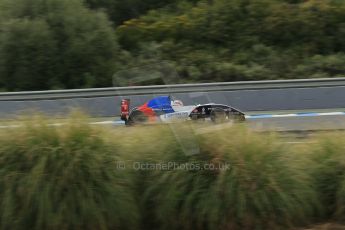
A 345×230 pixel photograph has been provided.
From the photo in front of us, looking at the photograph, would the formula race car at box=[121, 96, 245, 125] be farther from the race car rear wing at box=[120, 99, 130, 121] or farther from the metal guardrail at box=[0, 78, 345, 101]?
the metal guardrail at box=[0, 78, 345, 101]

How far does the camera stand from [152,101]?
9461 mm

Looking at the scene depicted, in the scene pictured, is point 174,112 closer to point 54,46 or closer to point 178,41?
point 54,46

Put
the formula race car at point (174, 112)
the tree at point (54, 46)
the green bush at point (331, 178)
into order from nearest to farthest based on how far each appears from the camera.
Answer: the green bush at point (331, 178) < the formula race car at point (174, 112) < the tree at point (54, 46)

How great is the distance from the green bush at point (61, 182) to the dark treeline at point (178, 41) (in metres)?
10.4

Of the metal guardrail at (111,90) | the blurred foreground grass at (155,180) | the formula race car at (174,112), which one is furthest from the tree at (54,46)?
the blurred foreground grass at (155,180)

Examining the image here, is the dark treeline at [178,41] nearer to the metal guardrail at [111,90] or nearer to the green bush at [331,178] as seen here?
the metal guardrail at [111,90]

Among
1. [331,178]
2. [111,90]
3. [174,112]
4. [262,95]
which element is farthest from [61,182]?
[262,95]

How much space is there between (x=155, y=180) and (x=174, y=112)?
1.57m

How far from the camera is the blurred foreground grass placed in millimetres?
6121

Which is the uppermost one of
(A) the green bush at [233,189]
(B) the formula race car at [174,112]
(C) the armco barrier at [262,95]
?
(C) the armco barrier at [262,95]

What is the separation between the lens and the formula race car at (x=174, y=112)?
715 centimetres

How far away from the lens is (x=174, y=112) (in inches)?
307

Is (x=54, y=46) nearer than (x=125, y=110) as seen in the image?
No

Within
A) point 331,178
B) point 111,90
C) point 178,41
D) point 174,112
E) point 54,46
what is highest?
point 178,41
